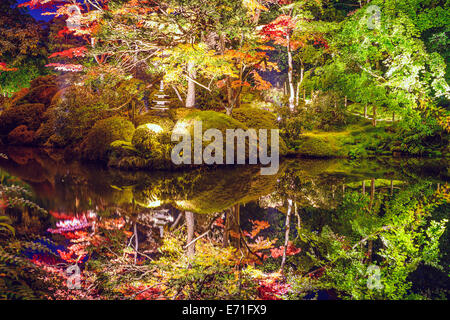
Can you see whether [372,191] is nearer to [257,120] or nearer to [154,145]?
[154,145]

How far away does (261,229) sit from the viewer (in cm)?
276

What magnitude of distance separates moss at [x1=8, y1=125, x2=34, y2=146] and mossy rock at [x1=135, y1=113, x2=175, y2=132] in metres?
5.78

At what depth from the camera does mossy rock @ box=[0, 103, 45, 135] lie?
1234cm

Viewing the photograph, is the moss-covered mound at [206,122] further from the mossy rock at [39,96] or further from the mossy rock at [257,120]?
the mossy rock at [39,96]

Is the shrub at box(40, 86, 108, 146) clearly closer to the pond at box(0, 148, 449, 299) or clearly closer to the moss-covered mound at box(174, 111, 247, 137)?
the moss-covered mound at box(174, 111, 247, 137)

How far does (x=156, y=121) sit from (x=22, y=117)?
24.4 ft

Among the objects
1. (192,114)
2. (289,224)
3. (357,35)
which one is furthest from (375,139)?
(289,224)

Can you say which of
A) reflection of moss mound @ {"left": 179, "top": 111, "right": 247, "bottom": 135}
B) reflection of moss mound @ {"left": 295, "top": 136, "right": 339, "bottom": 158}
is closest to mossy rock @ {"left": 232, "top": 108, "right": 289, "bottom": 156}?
reflection of moss mound @ {"left": 295, "top": 136, "right": 339, "bottom": 158}

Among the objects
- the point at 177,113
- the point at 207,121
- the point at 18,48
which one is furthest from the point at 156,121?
the point at 18,48

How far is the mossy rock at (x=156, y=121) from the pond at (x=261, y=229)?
9.32ft

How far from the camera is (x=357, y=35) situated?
9211mm

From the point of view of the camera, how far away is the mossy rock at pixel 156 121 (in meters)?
7.55

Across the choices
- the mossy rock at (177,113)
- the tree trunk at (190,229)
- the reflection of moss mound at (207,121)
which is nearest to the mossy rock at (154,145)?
the reflection of moss mound at (207,121)

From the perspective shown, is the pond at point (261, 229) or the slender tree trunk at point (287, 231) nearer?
the pond at point (261, 229)
